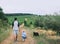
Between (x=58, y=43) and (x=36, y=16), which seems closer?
(x=58, y=43)

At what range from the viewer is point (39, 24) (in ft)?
73.9

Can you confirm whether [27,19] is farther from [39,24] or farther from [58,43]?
[58,43]

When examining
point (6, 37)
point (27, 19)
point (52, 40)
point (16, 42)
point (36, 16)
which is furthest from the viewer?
point (27, 19)

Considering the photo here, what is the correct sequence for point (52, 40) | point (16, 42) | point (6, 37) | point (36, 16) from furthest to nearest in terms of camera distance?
point (36, 16), point (6, 37), point (52, 40), point (16, 42)

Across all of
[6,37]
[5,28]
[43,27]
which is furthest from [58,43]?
[5,28]

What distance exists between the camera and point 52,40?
17.4m

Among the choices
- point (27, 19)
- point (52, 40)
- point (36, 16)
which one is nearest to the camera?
point (52, 40)

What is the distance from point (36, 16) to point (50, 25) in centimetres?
132

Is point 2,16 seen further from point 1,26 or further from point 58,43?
point 58,43

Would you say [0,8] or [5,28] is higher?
[0,8]

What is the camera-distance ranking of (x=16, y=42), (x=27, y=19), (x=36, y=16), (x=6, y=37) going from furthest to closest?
(x=27, y=19), (x=36, y=16), (x=6, y=37), (x=16, y=42)

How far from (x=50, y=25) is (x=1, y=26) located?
3.87 metres

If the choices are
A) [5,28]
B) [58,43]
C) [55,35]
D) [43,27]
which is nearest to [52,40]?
[58,43]

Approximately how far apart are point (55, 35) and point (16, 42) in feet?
15.2
